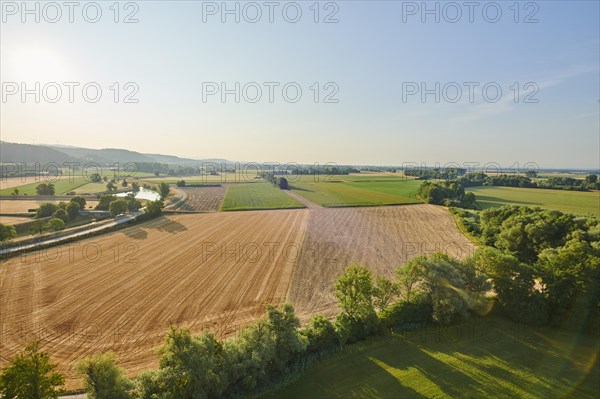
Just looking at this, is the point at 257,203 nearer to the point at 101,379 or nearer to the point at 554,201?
the point at 101,379

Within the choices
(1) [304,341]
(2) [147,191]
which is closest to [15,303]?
(1) [304,341]

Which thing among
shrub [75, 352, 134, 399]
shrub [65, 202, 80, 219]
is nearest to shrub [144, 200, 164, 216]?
shrub [65, 202, 80, 219]

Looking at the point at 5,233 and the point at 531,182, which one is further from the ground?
the point at 531,182

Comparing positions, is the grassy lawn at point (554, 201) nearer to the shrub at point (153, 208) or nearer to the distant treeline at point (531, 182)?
the distant treeline at point (531, 182)

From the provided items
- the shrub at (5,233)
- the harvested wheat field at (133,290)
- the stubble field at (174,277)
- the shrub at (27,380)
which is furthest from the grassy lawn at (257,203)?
the shrub at (27,380)

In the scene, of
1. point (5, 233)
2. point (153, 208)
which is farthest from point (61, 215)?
point (5, 233)

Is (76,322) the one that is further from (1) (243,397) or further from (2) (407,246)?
(2) (407,246)

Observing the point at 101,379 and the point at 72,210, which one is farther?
the point at 72,210
